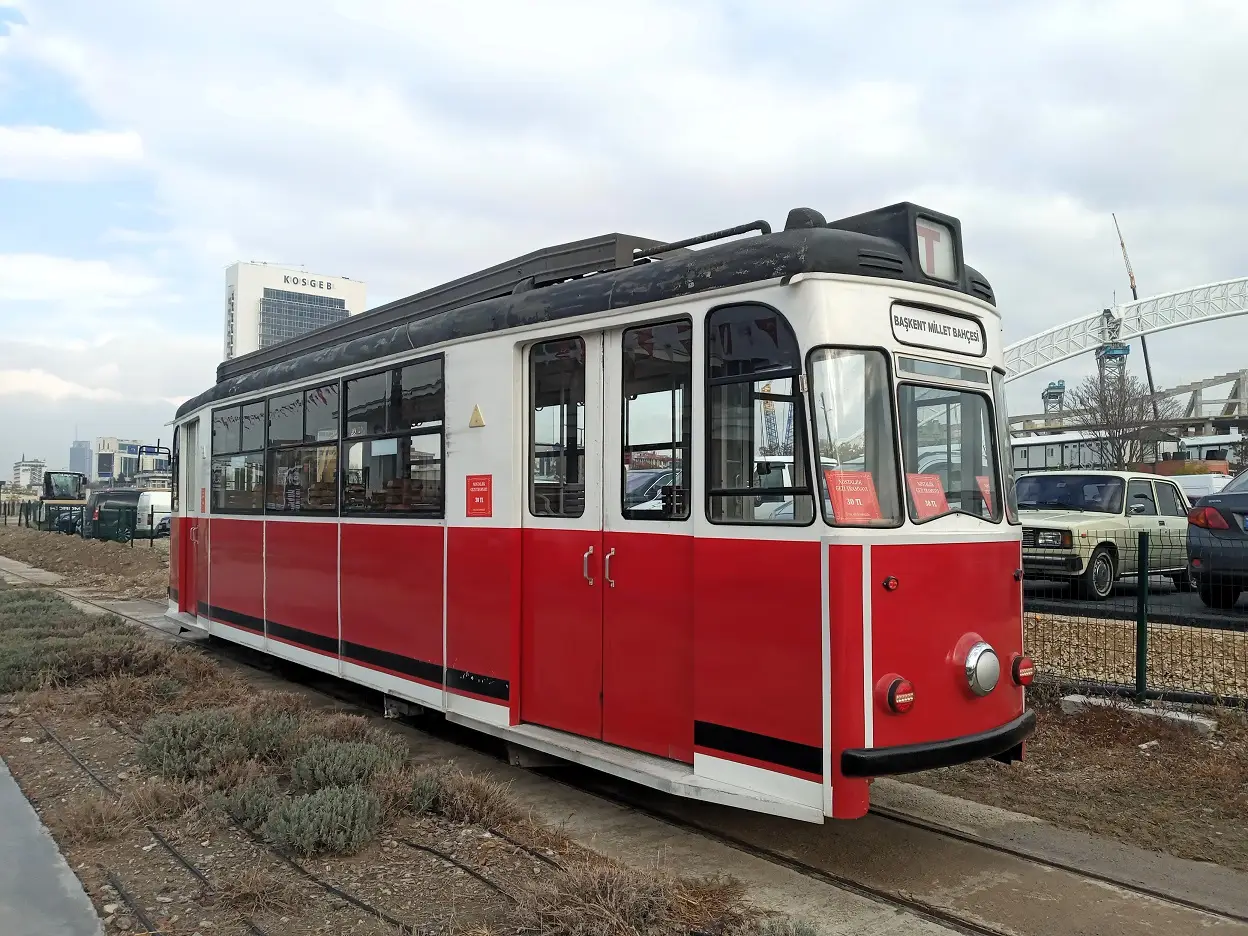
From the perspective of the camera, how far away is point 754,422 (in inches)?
187

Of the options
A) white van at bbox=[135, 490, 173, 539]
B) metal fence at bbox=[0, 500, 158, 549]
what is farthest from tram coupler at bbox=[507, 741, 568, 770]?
white van at bbox=[135, 490, 173, 539]

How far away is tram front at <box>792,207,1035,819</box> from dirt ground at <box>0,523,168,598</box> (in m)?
16.3

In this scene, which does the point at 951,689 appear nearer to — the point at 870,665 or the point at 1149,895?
the point at 870,665

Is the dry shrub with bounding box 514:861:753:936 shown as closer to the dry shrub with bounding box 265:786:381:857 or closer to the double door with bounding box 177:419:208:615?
the dry shrub with bounding box 265:786:381:857

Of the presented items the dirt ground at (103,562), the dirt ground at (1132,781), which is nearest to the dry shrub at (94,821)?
the dirt ground at (1132,781)

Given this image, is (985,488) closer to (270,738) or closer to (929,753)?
(929,753)

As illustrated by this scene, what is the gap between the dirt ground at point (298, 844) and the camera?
397 cm

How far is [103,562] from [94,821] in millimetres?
20077

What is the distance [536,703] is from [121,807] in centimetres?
230

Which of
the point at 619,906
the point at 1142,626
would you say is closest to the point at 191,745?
the point at 619,906

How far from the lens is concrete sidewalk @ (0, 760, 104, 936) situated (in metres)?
4.06

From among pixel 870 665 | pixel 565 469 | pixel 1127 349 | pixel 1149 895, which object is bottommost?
pixel 1149 895

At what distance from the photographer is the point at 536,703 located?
5945 millimetres

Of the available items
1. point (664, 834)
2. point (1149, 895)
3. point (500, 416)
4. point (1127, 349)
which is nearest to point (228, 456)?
point (500, 416)
